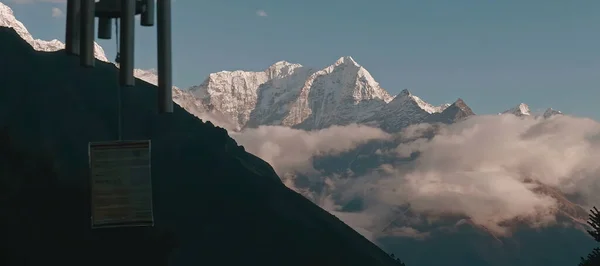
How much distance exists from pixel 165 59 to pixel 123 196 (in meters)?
1.94

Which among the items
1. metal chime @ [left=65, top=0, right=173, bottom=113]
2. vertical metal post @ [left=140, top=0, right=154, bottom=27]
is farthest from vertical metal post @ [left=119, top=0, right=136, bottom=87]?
vertical metal post @ [left=140, top=0, right=154, bottom=27]

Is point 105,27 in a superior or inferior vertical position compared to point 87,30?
superior

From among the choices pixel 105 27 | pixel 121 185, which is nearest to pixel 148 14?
pixel 105 27

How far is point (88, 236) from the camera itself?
56531mm

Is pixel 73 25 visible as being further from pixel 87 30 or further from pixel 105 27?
pixel 105 27

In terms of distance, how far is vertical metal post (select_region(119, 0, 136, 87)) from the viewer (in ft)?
30.9

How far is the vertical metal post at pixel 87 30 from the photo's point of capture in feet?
31.9

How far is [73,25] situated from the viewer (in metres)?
9.96

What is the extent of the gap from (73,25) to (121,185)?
2.20m

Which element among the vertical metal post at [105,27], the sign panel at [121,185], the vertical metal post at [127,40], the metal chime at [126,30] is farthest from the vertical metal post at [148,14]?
the sign panel at [121,185]

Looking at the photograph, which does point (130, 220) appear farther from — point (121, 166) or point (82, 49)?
point (82, 49)

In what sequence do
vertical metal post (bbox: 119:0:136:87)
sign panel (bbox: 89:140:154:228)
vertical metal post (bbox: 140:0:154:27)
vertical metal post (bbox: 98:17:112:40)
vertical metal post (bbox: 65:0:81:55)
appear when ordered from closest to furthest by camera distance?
vertical metal post (bbox: 119:0:136:87)
vertical metal post (bbox: 140:0:154:27)
vertical metal post (bbox: 65:0:81:55)
sign panel (bbox: 89:140:154:228)
vertical metal post (bbox: 98:17:112:40)

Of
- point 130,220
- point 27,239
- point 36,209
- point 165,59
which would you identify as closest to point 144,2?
point 165,59

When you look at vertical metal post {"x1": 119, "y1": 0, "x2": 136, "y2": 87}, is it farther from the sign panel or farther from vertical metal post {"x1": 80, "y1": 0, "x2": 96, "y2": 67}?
the sign panel
